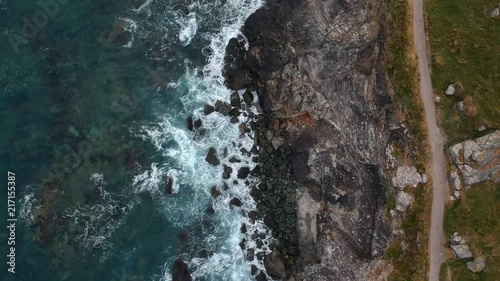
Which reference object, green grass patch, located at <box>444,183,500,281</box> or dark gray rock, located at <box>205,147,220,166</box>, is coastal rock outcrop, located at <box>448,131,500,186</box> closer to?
green grass patch, located at <box>444,183,500,281</box>

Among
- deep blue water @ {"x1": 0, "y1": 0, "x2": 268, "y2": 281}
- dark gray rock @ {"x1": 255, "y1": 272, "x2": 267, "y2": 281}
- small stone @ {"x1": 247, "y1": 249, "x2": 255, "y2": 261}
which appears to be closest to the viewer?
deep blue water @ {"x1": 0, "y1": 0, "x2": 268, "y2": 281}

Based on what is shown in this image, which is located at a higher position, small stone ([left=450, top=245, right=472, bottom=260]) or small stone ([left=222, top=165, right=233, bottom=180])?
small stone ([left=222, top=165, right=233, bottom=180])

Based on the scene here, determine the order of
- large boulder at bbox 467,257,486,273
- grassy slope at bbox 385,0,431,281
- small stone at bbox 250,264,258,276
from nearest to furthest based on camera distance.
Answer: large boulder at bbox 467,257,486,273 < grassy slope at bbox 385,0,431,281 < small stone at bbox 250,264,258,276

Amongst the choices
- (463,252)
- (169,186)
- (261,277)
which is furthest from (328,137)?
(169,186)

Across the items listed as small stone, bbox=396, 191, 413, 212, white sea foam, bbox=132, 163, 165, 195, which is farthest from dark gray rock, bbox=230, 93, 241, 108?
small stone, bbox=396, 191, 413, 212

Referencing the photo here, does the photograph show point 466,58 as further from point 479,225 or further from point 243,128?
point 243,128
